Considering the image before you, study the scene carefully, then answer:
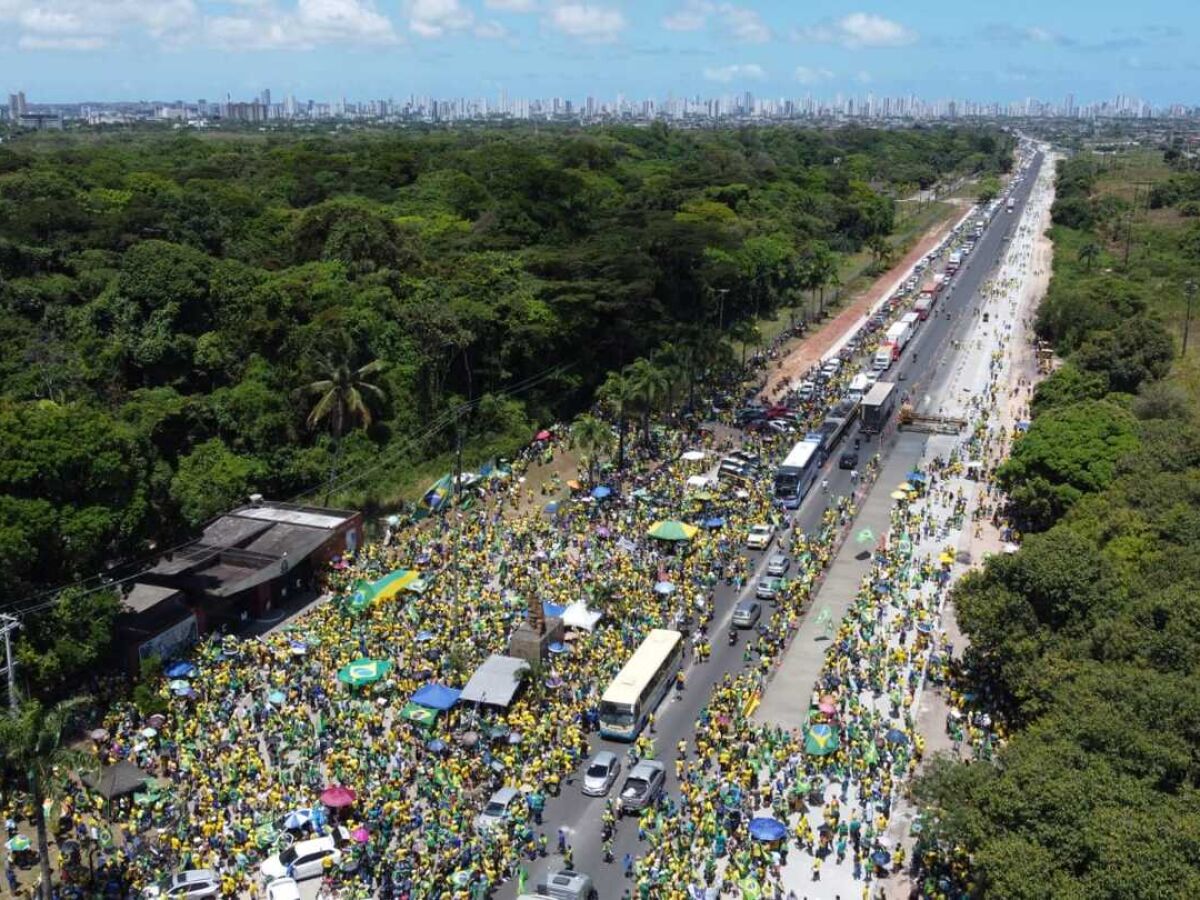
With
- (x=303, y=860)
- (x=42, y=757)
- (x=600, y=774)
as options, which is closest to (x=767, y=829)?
(x=600, y=774)

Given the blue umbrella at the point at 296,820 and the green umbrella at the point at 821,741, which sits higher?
the green umbrella at the point at 821,741

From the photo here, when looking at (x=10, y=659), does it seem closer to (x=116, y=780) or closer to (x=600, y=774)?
(x=116, y=780)

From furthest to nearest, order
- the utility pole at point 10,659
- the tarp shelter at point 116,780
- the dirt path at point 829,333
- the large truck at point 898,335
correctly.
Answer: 1. the large truck at point 898,335
2. the dirt path at point 829,333
3. the tarp shelter at point 116,780
4. the utility pole at point 10,659

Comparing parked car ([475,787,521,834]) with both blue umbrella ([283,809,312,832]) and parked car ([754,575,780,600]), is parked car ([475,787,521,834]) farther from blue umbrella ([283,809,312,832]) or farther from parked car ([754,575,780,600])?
parked car ([754,575,780,600])

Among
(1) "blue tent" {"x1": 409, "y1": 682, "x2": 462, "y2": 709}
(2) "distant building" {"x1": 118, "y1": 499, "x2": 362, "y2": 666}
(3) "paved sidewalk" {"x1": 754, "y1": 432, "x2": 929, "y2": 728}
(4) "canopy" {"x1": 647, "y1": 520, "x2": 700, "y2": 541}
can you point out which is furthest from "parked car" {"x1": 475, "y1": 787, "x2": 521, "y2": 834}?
(4) "canopy" {"x1": 647, "y1": 520, "x2": 700, "y2": 541}

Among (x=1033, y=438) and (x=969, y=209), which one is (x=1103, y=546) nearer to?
(x=1033, y=438)

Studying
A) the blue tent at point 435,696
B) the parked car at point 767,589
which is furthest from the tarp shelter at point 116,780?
the parked car at point 767,589

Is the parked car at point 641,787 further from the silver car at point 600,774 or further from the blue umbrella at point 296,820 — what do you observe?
the blue umbrella at point 296,820

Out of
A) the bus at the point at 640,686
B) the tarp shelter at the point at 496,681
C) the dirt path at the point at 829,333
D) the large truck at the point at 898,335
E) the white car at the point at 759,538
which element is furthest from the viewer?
the large truck at the point at 898,335
